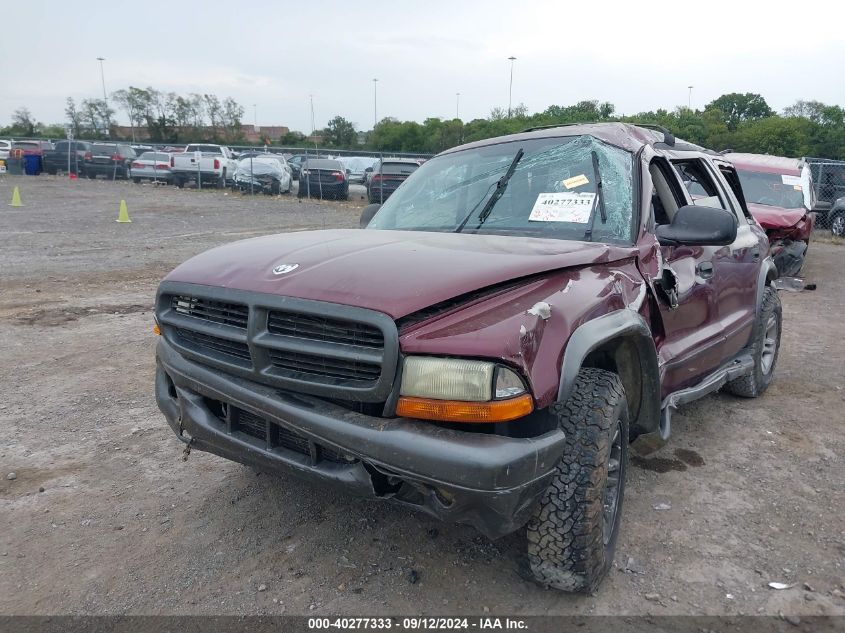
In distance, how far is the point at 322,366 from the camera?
250 centimetres

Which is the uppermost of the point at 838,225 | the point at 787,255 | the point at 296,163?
the point at 296,163

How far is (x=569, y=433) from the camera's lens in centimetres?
258

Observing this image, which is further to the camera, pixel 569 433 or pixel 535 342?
pixel 569 433

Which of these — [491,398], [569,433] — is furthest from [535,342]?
[569,433]

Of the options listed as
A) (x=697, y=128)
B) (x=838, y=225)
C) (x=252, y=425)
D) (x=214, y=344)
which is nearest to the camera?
(x=252, y=425)

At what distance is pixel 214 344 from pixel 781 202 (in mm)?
10457

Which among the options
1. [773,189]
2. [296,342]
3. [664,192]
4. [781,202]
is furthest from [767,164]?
[296,342]

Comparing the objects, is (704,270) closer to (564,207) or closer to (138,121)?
(564,207)

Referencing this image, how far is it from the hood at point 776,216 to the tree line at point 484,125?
2608cm

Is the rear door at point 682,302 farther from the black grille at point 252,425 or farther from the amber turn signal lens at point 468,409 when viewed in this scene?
the black grille at point 252,425

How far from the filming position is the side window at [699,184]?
4.19 meters

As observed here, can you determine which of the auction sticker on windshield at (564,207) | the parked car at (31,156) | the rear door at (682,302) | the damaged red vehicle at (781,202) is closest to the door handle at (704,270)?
the rear door at (682,302)

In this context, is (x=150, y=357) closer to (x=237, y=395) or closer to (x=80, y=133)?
(x=237, y=395)

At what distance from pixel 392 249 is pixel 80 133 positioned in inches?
3208
